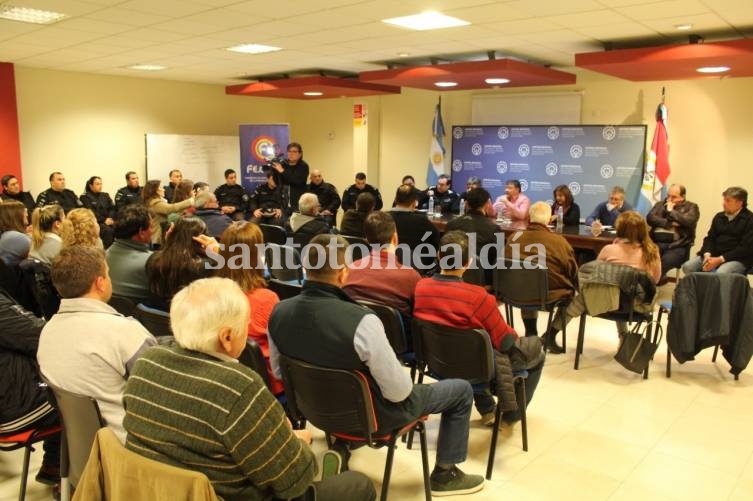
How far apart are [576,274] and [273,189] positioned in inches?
210

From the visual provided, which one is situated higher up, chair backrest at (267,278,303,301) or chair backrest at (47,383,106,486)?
chair backrest at (267,278,303,301)

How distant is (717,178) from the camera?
7555 mm

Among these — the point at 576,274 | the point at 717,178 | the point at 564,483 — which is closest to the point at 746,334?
the point at 576,274

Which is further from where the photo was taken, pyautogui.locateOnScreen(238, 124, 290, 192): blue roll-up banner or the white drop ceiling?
pyautogui.locateOnScreen(238, 124, 290, 192): blue roll-up banner

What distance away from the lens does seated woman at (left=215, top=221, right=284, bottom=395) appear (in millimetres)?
2746

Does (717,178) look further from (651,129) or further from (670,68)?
(670,68)

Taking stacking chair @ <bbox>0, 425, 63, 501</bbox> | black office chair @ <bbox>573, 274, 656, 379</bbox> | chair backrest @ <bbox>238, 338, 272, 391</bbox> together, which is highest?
chair backrest @ <bbox>238, 338, 272, 391</bbox>

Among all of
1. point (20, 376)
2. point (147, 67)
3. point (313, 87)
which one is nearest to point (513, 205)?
point (313, 87)

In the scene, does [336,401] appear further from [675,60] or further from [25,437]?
[675,60]

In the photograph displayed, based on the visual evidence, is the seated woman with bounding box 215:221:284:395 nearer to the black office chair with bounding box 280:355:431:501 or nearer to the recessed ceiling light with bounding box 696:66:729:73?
the black office chair with bounding box 280:355:431:501

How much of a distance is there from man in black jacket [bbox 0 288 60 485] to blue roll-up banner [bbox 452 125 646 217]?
24.2 feet

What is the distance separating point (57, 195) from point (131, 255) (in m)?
5.56

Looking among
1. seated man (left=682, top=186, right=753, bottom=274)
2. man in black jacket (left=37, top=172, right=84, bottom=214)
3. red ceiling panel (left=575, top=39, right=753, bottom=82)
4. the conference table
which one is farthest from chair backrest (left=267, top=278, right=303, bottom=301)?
man in black jacket (left=37, top=172, right=84, bottom=214)

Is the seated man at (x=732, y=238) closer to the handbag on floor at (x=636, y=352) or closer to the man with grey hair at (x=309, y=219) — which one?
the handbag on floor at (x=636, y=352)
